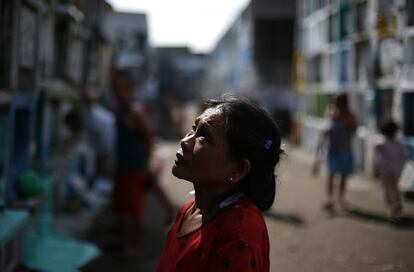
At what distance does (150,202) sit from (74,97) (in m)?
3.30

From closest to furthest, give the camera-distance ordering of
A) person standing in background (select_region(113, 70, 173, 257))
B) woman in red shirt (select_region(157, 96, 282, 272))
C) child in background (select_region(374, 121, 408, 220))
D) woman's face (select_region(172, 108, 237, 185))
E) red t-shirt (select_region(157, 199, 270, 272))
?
red t-shirt (select_region(157, 199, 270, 272)), woman in red shirt (select_region(157, 96, 282, 272)), woman's face (select_region(172, 108, 237, 185)), person standing in background (select_region(113, 70, 173, 257)), child in background (select_region(374, 121, 408, 220))

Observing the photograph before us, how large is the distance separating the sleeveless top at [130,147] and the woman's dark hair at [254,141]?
3.76 meters

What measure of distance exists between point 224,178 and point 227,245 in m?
0.30

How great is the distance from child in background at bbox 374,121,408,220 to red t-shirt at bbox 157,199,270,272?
542 centimetres

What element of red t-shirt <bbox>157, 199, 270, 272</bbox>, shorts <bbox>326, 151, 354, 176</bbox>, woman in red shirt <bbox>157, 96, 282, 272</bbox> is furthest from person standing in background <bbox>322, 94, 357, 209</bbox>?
red t-shirt <bbox>157, 199, 270, 272</bbox>

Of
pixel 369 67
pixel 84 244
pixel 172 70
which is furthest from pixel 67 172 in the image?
pixel 172 70

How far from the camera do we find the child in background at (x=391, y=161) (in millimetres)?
6711

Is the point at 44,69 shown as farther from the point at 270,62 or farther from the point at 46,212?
the point at 270,62

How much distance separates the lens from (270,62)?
2642 centimetres

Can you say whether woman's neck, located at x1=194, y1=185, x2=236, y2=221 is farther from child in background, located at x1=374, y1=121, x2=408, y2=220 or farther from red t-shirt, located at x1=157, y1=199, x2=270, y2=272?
child in background, located at x1=374, y1=121, x2=408, y2=220

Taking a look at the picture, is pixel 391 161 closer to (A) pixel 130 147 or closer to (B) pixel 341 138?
(B) pixel 341 138

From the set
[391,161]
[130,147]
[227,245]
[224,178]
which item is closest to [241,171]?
[224,178]

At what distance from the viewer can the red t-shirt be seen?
1.55 metres

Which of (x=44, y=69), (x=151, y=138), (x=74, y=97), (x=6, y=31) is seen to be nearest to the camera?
(x=6, y=31)
